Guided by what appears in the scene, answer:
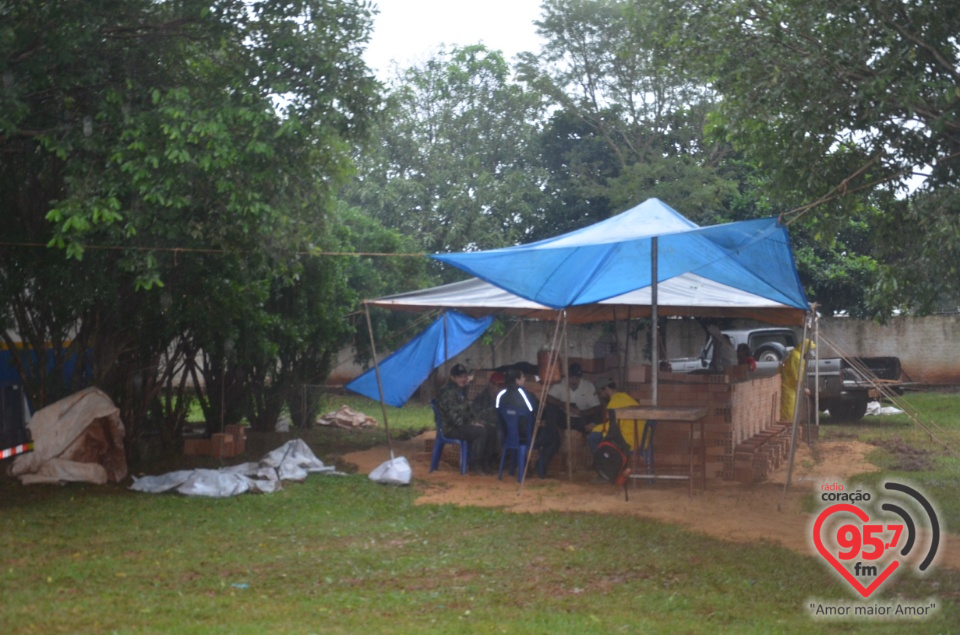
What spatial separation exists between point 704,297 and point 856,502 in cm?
622

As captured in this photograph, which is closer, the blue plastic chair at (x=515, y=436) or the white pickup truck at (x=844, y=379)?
the blue plastic chair at (x=515, y=436)

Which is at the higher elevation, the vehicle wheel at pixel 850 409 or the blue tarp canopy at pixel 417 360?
the blue tarp canopy at pixel 417 360

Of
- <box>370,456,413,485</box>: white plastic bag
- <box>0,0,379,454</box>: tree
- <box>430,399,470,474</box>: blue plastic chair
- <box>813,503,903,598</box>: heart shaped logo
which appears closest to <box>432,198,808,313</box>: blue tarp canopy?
<box>0,0,379,454</box>: tree

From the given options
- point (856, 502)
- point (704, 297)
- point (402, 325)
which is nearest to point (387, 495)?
point (856, 502)

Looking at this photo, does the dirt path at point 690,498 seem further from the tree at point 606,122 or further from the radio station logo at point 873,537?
the tree at point 606,122

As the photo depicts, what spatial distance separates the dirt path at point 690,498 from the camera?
850 cm

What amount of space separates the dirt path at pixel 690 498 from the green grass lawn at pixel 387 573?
410mm

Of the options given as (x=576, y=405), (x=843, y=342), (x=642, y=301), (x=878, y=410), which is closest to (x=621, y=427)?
(x=576, y=405)

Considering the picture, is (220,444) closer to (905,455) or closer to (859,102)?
(859,102)

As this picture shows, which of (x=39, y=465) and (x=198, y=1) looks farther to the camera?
(x=39, y=465)

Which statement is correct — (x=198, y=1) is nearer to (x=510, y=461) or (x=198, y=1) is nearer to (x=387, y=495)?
(x=387, y=495)

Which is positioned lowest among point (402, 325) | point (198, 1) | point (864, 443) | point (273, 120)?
point (864, 443)

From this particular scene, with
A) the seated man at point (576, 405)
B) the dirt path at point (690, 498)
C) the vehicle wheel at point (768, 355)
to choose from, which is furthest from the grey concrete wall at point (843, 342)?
the dirt path at point (690, 498)

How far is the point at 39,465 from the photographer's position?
418 inches
